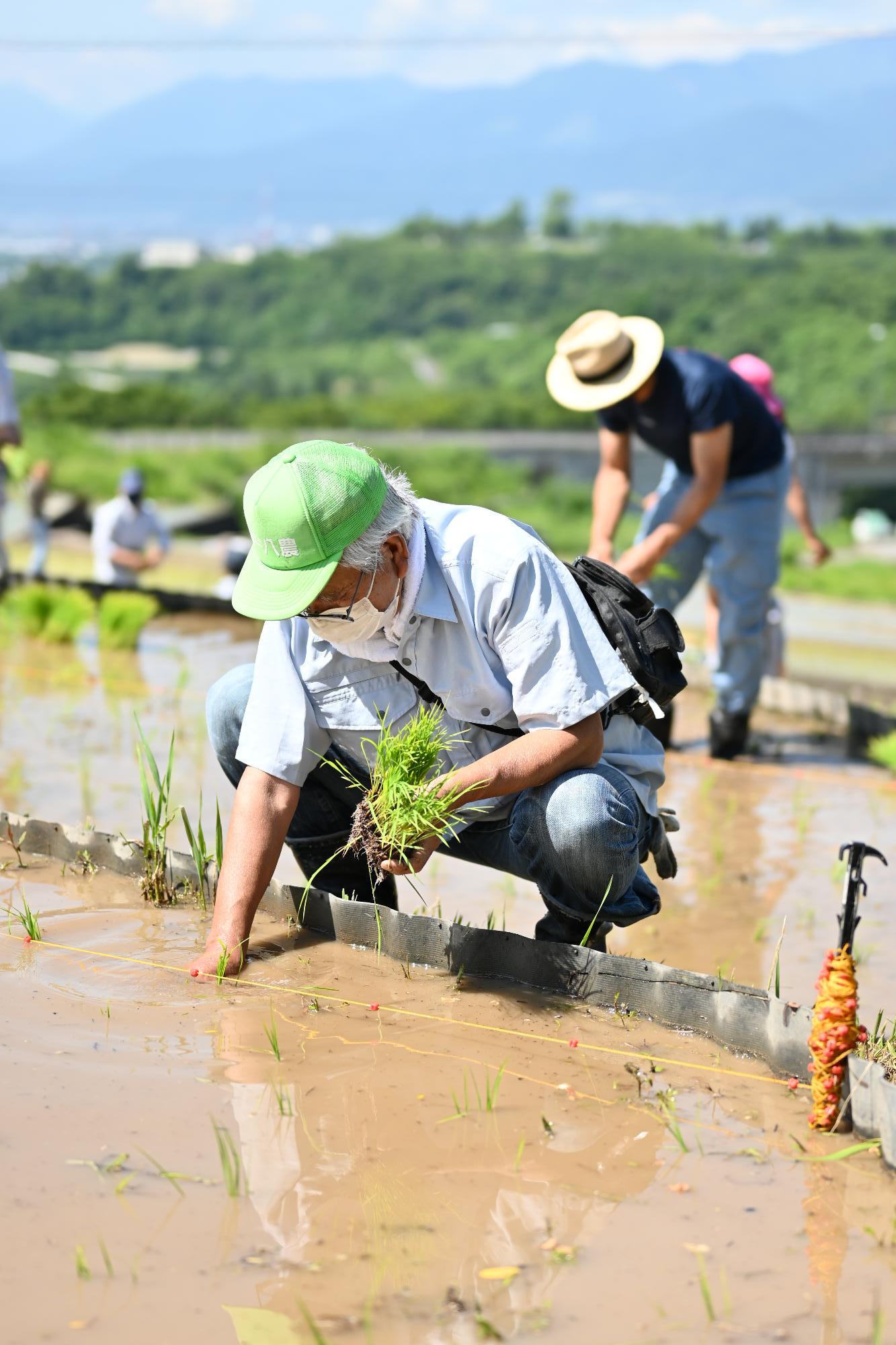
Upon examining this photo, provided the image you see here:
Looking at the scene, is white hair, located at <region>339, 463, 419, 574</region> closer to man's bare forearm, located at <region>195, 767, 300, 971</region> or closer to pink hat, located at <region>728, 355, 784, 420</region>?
man's bare forearm, located at <region>195, 767, 300, 971</region>

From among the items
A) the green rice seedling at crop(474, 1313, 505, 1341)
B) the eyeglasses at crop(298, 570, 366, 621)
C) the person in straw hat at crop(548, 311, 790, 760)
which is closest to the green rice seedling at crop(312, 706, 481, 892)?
the eyeglasses at crop(298, 570, 366, 621)

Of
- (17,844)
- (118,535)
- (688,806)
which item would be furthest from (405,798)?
(118,535)

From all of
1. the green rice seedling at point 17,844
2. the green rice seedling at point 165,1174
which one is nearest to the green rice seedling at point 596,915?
the green rice seedling at point 165,1174

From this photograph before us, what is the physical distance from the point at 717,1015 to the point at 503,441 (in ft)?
224

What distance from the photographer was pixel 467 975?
2951mm

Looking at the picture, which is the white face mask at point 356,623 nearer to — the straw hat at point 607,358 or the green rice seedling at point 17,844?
the green rice seedling at point 17,844

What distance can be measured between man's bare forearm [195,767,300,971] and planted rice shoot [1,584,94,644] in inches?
191

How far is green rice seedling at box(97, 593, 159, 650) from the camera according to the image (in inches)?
292

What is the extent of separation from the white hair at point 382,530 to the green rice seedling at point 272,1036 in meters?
0.83

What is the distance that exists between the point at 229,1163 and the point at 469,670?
3.45ft

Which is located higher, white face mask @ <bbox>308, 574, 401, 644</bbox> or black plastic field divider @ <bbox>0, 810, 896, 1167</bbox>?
white face mask @ <bbox>308, 574, 401, 644</bbox>

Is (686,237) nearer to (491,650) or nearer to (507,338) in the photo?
(507,338)

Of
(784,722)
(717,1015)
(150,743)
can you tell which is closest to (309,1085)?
(717,1015)

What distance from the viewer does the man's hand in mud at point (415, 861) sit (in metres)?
2.65
